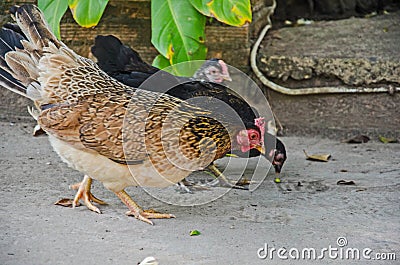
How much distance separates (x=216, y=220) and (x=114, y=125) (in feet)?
2.38

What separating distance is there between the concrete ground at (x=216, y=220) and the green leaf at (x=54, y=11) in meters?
0.84

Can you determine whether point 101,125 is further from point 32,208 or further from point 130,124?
point 32,208

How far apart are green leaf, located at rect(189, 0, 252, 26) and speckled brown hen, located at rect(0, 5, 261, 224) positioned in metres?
1.22

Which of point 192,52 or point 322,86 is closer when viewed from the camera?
point 192,52

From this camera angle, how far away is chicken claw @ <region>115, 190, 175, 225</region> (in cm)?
376

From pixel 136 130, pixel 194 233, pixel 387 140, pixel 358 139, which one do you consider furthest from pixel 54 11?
pixel 387 140

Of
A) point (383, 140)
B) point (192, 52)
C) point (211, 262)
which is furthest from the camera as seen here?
point (383, 140)

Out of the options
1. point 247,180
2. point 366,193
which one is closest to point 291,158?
point 247,180

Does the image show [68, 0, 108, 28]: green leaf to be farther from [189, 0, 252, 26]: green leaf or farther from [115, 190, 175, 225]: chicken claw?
[115, 190, 175, 225]: chicken claw

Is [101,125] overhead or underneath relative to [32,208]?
overhead

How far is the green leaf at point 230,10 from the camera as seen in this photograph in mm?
4891

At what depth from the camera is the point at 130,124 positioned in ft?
12.0

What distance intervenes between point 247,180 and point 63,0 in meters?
1.78

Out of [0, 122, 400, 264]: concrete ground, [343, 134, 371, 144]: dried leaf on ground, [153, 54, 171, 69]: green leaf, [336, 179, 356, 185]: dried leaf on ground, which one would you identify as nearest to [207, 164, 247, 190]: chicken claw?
[0, 122, 400, 264]: concrete ground
